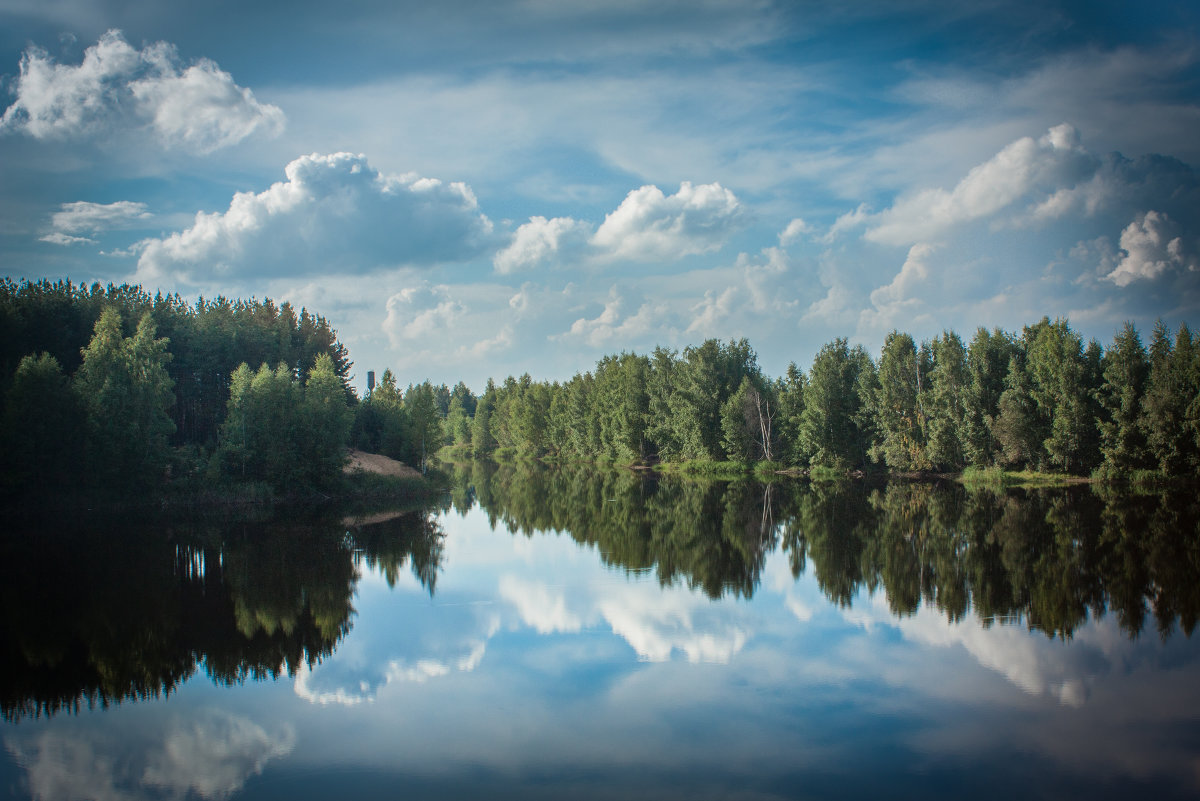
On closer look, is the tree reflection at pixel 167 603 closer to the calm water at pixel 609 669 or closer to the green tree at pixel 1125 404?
the calm water at pixel 609 669

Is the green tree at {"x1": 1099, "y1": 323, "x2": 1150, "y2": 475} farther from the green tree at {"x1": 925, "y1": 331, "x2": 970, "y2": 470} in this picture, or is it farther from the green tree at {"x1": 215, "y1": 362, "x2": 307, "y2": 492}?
the green tree at {"x1": 215, "y1": 362, "x2": 307, "y2": 492}

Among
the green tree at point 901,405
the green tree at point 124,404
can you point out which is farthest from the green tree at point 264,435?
the green tree at point 901,405

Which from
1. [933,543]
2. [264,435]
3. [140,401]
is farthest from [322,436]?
[933,543]

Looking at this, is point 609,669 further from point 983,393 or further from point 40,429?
point 983,393

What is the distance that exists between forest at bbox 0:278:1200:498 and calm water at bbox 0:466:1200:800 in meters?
12.3

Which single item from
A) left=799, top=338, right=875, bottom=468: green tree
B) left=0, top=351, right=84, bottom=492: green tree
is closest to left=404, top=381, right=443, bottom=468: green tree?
left=0, top=351, right=84, bottom=492: green tree

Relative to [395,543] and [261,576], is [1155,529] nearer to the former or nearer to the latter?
[395,543]

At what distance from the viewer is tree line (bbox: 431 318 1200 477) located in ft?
135

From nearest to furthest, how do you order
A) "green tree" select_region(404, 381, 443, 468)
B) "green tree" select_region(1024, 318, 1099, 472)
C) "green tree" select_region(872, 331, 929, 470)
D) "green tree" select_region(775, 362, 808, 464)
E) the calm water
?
the calm water < "green tree" select_region(1024, 318, 1099, 472) < "green tree" select_region(872, 331, 929, 470) < "green tree" select_region(404, 381, 443, 468) < "green tree" select_region(775, 362, 808, 464)

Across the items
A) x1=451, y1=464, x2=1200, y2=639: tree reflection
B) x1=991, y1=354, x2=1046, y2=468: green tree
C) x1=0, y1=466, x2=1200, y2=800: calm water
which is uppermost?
x1=991, y1=354, x2=1046, y2=468: green tree

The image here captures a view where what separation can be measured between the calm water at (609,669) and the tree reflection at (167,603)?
0.09 m

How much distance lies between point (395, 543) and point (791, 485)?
30933mm

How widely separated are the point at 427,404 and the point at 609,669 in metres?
48.9

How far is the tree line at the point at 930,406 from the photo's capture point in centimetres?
4112
